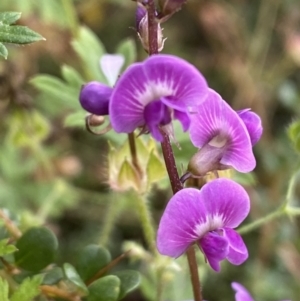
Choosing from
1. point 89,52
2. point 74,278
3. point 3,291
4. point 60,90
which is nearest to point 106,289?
point 74,278

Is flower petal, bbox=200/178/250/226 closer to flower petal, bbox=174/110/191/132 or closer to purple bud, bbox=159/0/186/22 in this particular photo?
flower petal, bbox=174/110/191/132

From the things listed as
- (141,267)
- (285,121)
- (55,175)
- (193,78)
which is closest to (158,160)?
(193,78)

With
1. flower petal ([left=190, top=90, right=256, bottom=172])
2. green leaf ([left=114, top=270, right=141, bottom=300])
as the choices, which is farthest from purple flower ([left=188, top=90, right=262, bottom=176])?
green leaf ([left=114, top=270, right=141, bottom=300])

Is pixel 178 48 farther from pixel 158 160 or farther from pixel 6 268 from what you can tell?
pixel 6 268

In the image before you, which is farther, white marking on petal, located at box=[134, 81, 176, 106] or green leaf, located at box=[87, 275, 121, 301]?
green leaf, located at box=[87, 275, 121, 301]

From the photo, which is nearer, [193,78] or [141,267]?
[193,78]

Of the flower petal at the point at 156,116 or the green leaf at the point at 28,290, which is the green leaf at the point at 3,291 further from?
the flower petal at the point at 156,116

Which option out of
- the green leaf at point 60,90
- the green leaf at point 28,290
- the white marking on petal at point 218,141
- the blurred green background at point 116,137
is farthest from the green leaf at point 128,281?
the green leaf at point 60,90
